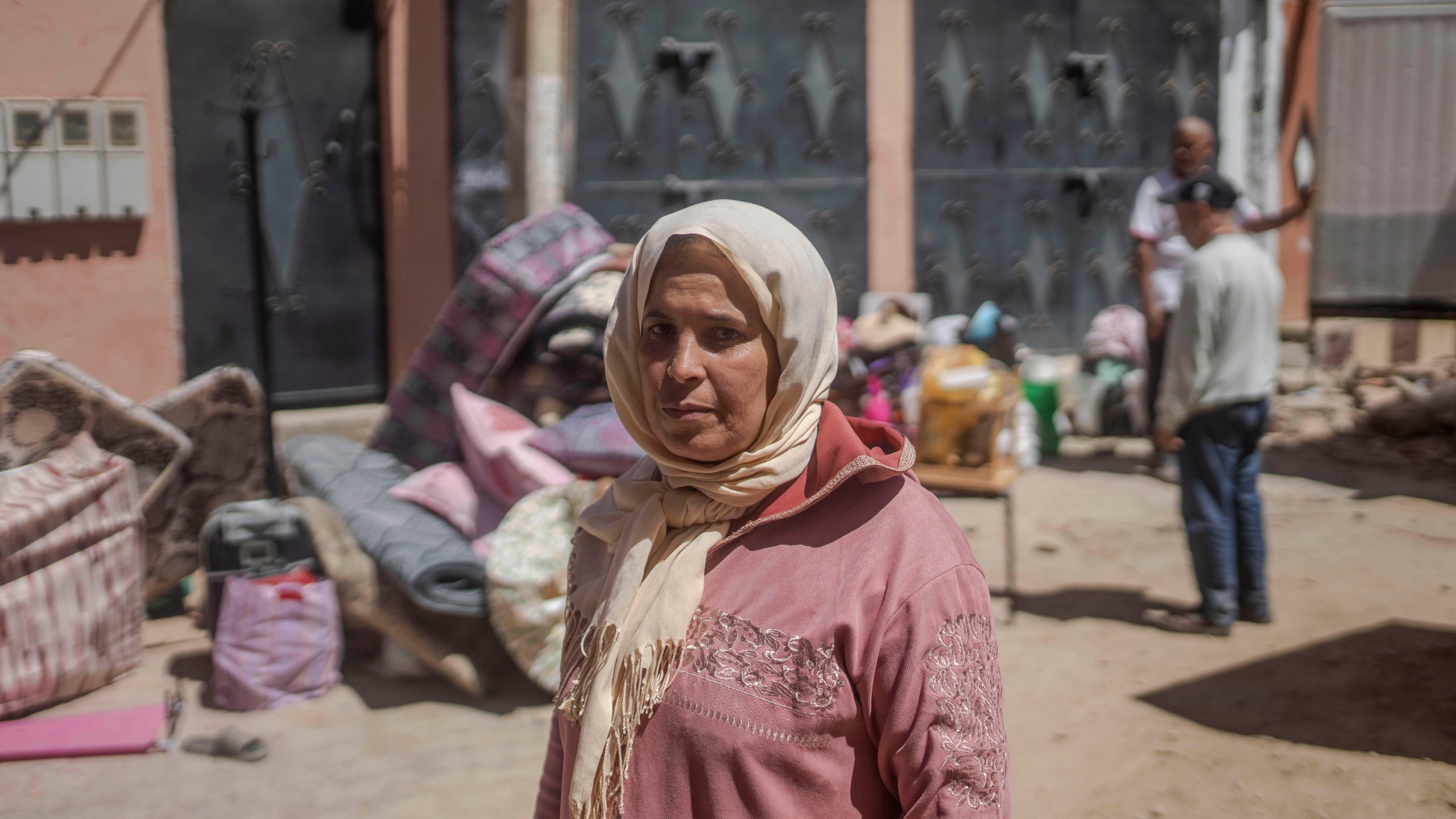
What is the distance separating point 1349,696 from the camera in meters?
3.98

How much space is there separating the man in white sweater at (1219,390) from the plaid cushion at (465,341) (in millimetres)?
2498

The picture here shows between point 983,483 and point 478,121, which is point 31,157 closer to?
point 478,121

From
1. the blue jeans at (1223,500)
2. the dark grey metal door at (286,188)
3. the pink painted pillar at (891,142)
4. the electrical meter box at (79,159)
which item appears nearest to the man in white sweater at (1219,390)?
the blue jeans at (1223,500)

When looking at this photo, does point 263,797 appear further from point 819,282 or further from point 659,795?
point 819,282

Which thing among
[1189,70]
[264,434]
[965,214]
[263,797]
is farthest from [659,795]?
[1189,70]

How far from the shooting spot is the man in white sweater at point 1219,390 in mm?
4457

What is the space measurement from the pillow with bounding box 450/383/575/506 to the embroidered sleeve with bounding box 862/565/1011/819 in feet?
9.59

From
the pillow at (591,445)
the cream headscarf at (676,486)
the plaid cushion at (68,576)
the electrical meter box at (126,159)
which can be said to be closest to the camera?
the cream headscarf at (676,486)

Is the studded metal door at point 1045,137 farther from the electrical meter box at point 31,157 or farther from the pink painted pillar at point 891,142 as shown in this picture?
the electrical meter box at point 31,157

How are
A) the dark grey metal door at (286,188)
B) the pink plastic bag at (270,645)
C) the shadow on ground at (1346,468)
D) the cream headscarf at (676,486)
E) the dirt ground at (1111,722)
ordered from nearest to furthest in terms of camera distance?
the cream headscarf at (676,486), the dirt ground at (1111,722), the pink plastic bag at (270,645), the dark grey metal door at (286,188), the shadow on ground at (1346,468)

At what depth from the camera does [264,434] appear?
504 cm

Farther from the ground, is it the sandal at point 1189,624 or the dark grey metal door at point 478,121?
the dark grey metal door at point 478,121

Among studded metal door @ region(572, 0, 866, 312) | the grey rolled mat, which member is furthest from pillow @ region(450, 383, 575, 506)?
studded metal door @ region(572, 0, 866, 312)

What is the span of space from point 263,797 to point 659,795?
93.0 inches
